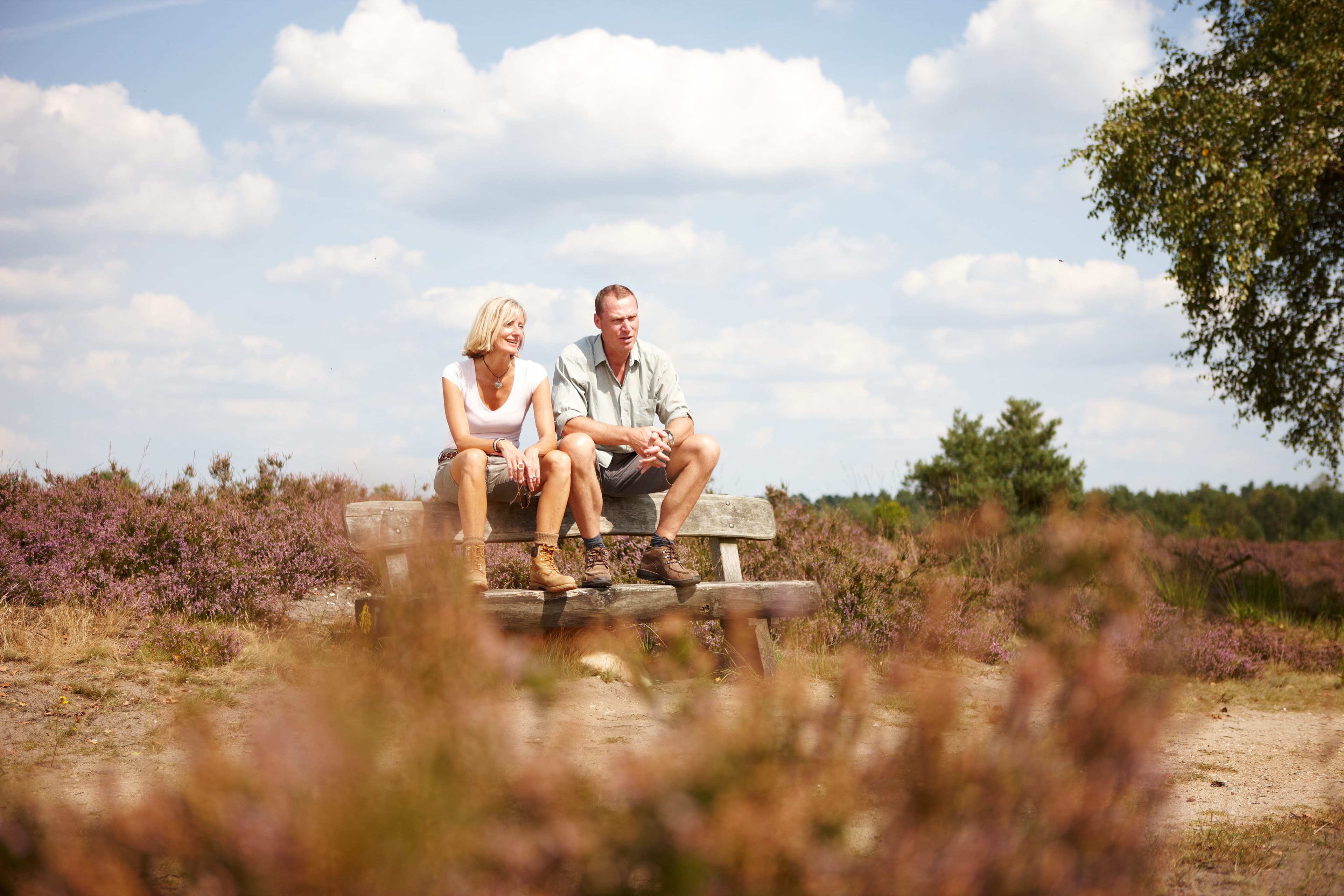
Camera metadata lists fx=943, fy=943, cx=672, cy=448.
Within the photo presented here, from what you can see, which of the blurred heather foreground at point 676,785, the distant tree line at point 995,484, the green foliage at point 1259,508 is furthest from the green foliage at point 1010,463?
the blurred heather foreground at point 676,785

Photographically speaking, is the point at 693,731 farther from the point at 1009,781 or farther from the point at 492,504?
the point at 492,504

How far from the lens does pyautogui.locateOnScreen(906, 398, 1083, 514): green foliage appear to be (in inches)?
599

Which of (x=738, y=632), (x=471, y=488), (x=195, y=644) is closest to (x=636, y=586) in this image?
(x=738, y=632)

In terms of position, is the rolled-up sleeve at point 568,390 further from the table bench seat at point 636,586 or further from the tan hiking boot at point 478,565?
the tan hiking boot at point 478,565

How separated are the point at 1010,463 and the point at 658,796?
50.4 feet

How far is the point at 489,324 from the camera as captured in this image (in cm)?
517

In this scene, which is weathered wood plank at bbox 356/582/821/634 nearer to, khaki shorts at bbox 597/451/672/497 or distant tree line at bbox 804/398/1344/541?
khaki shorts at bbox 597/451/672/497

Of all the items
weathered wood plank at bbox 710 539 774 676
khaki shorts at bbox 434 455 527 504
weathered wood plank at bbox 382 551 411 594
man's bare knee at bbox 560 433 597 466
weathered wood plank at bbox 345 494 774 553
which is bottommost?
weathered wood plank at bbox 710 539 774 676

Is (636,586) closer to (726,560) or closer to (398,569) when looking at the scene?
(726,560)

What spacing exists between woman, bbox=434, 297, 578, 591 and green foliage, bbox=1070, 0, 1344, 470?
8.73m

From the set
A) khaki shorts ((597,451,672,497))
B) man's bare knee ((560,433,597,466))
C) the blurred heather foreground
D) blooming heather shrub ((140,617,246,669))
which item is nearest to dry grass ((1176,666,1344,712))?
khaki shorts ((597,451,672,497))

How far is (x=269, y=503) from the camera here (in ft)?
26.2

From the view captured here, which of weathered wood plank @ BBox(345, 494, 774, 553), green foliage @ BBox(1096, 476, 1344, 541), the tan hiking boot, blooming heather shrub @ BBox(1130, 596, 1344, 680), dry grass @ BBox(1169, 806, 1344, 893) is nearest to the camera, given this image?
dry grass @ BBox(1169, 806, 1344, 893)

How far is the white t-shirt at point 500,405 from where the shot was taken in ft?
17.1
